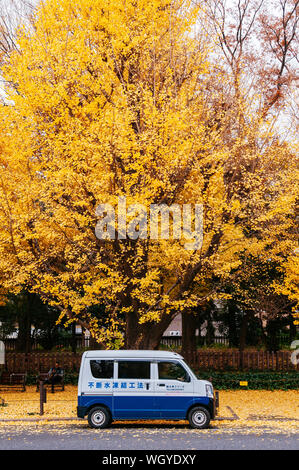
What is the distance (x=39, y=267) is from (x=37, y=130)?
492 cm

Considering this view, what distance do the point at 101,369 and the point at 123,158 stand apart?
686 cm

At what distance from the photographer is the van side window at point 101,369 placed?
46.9 ft

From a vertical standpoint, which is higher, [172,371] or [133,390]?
[172,371]

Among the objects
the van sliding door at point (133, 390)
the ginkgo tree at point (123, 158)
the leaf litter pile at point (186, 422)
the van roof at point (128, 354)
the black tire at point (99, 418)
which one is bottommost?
the leaf litter pile at point (186, 422)

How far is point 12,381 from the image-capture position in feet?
72.5

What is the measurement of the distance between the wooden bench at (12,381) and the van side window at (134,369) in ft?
29.7

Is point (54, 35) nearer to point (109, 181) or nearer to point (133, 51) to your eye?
point (133, 51)

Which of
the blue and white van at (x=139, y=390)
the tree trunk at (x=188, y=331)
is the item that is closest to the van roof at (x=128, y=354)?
the blue and white van at (x=139, y=390)

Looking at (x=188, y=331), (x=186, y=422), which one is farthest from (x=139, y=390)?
(x=188, y=331)

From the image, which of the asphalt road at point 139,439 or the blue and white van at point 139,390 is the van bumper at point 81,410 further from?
the asphalt road at point 139,439

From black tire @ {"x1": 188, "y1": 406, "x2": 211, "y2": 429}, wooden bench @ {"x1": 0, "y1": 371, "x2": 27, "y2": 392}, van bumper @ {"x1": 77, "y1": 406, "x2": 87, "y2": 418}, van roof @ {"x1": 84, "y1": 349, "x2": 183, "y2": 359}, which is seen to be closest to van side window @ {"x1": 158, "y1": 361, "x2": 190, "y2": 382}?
van roof @ {"x1": 84, "y1": 349, "x2": 183, "y2": 359}

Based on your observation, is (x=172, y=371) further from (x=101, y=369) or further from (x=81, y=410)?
(x=81, y=410)

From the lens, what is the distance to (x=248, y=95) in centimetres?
1917

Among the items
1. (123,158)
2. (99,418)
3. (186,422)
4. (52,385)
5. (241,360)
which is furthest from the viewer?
(241,360)
